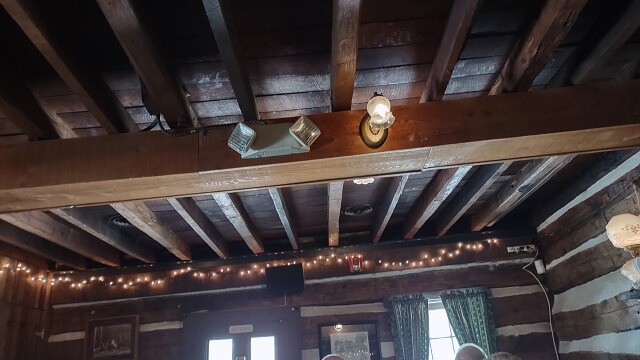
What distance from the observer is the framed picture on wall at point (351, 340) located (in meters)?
5.52

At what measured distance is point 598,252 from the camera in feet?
15.0

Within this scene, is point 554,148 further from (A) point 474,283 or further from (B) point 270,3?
(A) point 474,283

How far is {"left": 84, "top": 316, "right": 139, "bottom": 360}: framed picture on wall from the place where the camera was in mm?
5625

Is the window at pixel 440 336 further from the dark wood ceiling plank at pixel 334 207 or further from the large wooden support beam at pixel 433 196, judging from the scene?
the dark wood ceiling plank at pixel 334 207

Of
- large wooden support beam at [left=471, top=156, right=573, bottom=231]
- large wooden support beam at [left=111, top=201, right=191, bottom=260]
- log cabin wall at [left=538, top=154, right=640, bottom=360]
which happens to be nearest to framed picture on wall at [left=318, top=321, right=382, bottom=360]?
large wooden support beam at [left=471, top=156, right=573, bottom=231]

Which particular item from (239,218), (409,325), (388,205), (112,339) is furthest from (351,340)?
(112,339)

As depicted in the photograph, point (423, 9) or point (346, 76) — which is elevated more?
point (423, 9)

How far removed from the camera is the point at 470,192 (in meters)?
4.54

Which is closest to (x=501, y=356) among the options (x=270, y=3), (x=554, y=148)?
(x=554, y=148)

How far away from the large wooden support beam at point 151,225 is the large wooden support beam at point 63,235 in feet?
2.85

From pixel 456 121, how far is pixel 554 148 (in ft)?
2.09

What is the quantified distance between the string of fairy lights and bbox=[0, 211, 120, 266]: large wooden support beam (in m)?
0.33

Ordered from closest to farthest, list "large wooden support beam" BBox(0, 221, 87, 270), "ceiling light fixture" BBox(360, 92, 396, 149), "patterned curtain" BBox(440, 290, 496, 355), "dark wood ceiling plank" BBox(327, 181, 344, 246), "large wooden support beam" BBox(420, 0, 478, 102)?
1. "large wooden support beam" BBox(420, 0, 478, 102)
2. "ceiling light fixture" BBox(360, 92, 396, 149)
3. "dark wood ceiling plank" BBox(327, 181, 344, 246)
4. "large wooden support beam" BBox(0, 221, 87, 270)
5. "patterned curtain" BBox(440, 290, 496, 355)

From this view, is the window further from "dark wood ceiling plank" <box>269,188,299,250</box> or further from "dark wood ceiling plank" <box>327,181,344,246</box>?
"dark wood ceiling plank" <box>269,188,299,250</box>
